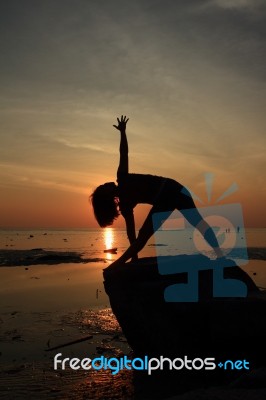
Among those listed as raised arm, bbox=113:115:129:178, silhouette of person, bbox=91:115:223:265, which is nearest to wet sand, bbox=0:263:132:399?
silhouette of person, bbox=91:115:223:265

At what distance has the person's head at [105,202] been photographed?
270 inches

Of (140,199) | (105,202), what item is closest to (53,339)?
(105,202)

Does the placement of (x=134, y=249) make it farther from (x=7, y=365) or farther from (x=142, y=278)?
(x=7, y=365)

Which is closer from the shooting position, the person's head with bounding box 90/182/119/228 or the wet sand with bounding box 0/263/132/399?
the wet sand with bounding box 0/263/132/399

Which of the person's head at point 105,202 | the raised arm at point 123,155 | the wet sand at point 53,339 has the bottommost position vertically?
the wet sand at point 53,339

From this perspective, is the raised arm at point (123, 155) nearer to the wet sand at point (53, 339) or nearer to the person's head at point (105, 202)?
the person's head at point (105, 202)

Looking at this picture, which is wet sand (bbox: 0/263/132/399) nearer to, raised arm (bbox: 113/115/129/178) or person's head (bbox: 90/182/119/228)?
person's head (bbox: 90/182/119/228)

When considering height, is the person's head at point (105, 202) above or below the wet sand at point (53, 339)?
above

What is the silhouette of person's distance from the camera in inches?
270

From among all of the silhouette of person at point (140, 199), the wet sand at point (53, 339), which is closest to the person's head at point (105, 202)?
the silhouette of person at point (140, 199)

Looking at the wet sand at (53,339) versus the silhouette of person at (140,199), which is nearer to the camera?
the wet sand at (53,339)

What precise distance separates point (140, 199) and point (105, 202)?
65 cm

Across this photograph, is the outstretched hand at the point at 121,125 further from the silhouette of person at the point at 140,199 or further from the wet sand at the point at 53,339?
the wet sand at the point at 53,339

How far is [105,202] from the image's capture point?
22.5ft
